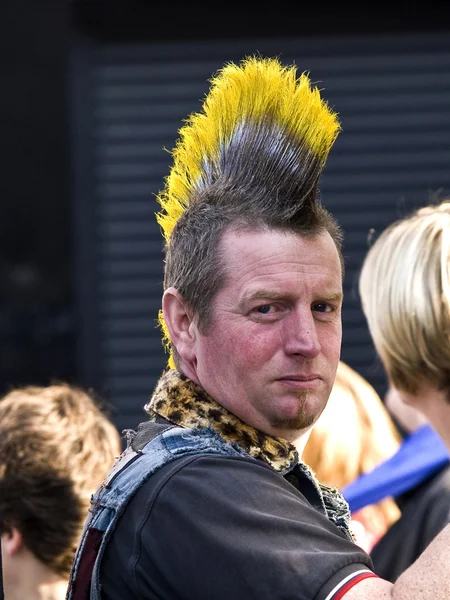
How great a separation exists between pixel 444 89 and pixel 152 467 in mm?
4821

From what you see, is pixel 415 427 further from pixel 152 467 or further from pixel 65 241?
pixel 65 241

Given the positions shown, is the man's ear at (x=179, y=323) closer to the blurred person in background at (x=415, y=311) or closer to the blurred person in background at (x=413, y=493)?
the blurred person in background at (x=415, y=311)

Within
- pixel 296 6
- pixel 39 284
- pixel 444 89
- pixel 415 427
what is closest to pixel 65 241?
pixel 39 284

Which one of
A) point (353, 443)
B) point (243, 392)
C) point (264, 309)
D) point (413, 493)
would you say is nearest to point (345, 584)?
point (243, 392)

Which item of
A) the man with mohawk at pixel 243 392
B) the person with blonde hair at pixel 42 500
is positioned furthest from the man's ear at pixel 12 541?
the man with mohawk at pixel 243 392

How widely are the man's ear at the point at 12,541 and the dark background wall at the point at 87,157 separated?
9.54ft

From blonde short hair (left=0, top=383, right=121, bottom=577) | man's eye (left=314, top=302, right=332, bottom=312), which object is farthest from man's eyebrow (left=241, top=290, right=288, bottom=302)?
blonde short hair (left=0, top=383, right=121, bottom=577)

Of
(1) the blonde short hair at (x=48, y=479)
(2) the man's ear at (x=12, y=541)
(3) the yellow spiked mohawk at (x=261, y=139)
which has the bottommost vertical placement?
(2) the man's ear at (x=12, y=541)

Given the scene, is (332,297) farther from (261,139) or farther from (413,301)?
(413,301)

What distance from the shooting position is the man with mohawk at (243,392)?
5.37ft

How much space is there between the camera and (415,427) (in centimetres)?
336

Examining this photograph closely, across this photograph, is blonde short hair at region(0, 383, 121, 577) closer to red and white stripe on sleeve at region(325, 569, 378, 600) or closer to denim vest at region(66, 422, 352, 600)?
denim vest at region(66, 422, 352, 600)

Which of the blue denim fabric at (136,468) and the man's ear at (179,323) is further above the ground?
the man's ear at (179,323)

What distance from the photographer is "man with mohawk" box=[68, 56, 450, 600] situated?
1636 millimetres
